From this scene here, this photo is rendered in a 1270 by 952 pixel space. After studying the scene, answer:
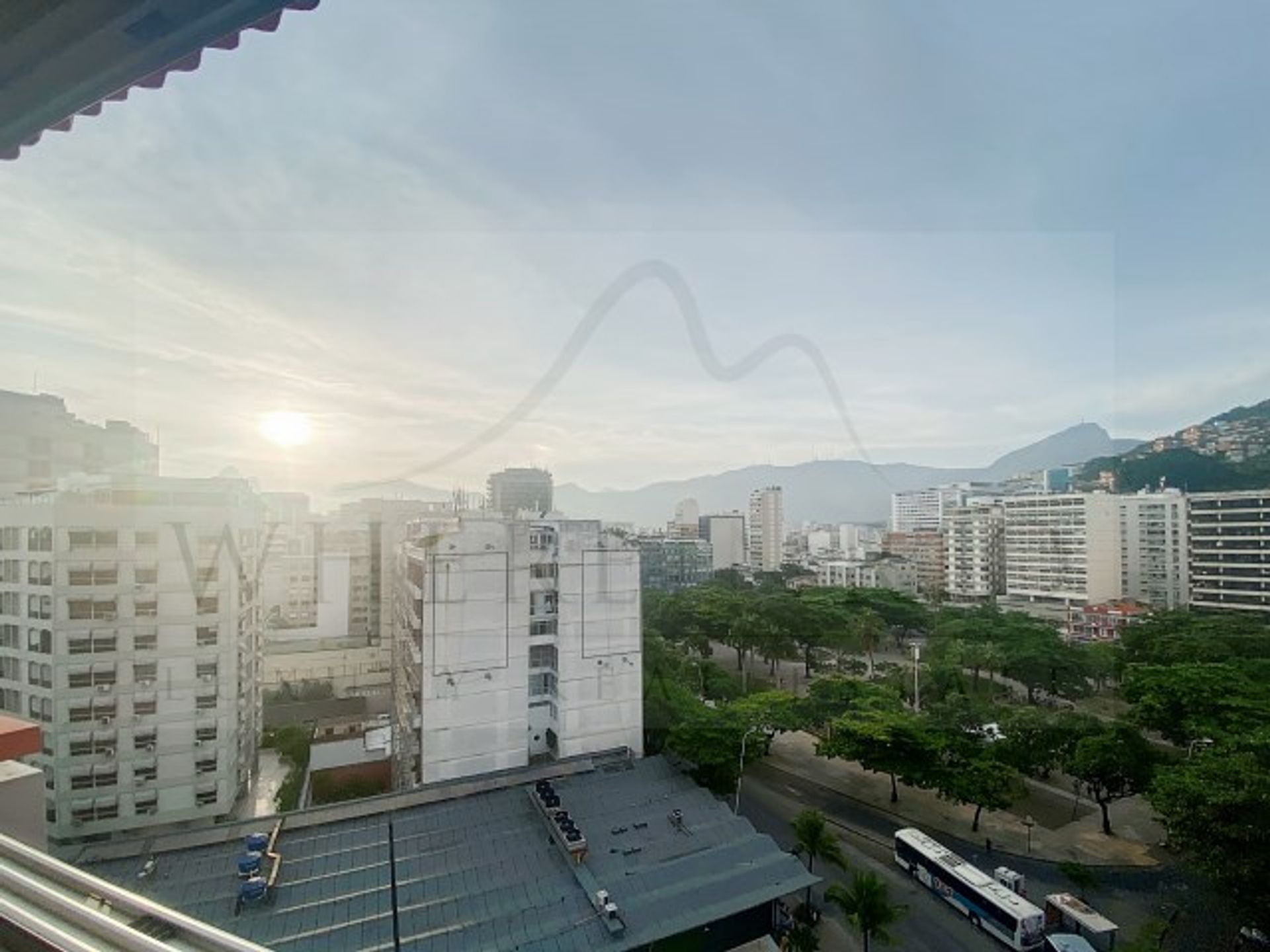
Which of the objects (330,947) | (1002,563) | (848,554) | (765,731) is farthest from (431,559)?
(848,554)

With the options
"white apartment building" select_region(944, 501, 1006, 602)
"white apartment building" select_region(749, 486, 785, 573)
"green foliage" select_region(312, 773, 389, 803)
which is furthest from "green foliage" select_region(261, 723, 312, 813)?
"white apartment building" select_region(749, 486, 785, 573)

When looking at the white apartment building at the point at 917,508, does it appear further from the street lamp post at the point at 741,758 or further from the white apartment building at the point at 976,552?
the street lamp post at the point at 741,758

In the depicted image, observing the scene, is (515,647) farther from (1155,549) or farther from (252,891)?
(1155,549)

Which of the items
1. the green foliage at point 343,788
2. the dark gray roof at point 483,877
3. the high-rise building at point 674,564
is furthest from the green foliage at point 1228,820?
the high-rise building at point 674,564

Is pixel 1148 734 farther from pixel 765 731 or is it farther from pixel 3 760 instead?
pixel 3 760

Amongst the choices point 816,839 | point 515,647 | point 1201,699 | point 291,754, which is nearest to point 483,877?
point 515,647

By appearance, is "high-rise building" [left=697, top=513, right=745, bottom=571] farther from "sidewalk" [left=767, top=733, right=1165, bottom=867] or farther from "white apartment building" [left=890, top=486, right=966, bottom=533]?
"sidewalk" [left=767, top=733, right=1165, bottom=867]
